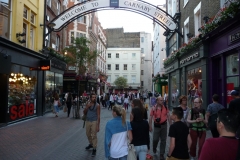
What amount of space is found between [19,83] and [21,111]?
162 centimetres

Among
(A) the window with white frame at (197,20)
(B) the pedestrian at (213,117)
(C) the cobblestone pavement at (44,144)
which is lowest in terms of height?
(C) the cobblestone pavement at (44,144)

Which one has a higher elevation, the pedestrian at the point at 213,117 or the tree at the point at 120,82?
the tree at the point at 120,82

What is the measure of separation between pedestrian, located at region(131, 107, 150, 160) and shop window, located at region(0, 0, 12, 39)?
31.7 ft

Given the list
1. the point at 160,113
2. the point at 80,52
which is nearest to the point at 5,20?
the point at 80,52

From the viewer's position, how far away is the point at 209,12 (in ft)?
38.8

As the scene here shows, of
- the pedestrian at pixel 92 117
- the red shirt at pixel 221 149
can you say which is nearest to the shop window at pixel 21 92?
the pedestrian at pixel 92 117

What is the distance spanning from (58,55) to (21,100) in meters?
6.77

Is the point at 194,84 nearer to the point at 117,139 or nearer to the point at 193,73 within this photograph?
the point at 193,73

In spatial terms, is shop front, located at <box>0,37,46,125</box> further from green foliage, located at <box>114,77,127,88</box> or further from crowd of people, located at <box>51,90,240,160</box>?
green foliage, located at <box>114,77,127,88</box>

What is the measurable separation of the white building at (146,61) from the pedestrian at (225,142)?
64828 millimetres

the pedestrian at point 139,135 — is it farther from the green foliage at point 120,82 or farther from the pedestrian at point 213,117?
the green foliage at point 120,82

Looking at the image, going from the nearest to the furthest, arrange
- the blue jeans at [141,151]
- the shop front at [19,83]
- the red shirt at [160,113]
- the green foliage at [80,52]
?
the blue jeans at [141,151], the red shirt at [160,113], the shop front at [19,83], the green foliage at [80,52]

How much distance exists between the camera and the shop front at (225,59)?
29.4ft

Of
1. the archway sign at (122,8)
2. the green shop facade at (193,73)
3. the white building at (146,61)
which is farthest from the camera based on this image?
the white building at (146,61)
